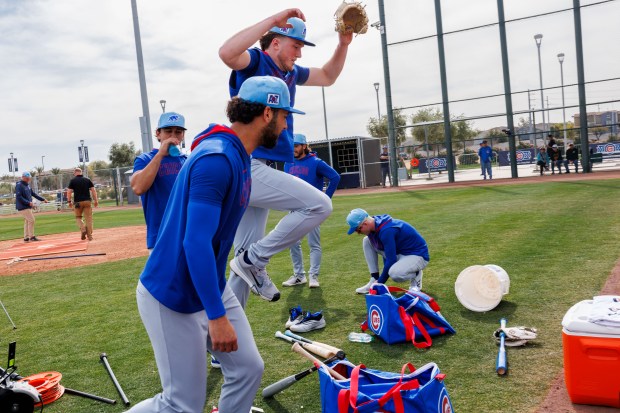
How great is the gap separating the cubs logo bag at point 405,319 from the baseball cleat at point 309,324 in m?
0.53

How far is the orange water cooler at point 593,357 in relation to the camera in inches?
131

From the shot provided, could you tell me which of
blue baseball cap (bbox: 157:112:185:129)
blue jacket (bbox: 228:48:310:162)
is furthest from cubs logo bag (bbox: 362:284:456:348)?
blue baseball cap (bbox: 157:112:185:129)

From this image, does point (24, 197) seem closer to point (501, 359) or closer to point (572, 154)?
point (501, 359)

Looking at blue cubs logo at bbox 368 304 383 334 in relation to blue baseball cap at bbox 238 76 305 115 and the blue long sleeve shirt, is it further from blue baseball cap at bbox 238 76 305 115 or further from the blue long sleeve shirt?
blue baseball cap at bbox 238 76 305 115

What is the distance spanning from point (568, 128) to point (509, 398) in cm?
2698

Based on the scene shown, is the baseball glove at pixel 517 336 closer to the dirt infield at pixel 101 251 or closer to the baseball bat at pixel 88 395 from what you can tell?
the baseball bat at pixel 88 395

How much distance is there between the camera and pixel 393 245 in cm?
637

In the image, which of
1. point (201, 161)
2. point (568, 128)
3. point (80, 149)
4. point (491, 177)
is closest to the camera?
point (201, 161)

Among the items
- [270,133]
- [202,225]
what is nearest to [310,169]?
[270,133]

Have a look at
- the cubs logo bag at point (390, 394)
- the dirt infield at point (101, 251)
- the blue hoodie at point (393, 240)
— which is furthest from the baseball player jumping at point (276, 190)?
the dirt infield at point (101, 251)

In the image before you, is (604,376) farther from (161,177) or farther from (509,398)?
(161,177)

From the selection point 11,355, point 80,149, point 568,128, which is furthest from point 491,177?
point 80,149

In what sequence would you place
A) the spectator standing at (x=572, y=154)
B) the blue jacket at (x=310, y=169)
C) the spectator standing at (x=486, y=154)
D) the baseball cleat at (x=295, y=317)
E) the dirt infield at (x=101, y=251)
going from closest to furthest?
the baseball cleat at (x=295, y=317)
the blue jacket at (x=310, y=169)
the dirt infield at (x=101, y=251)
the spectator standing at (x=572, y=154)
the spectator standing at (x=486, y=154)

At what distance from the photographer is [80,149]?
140ft
